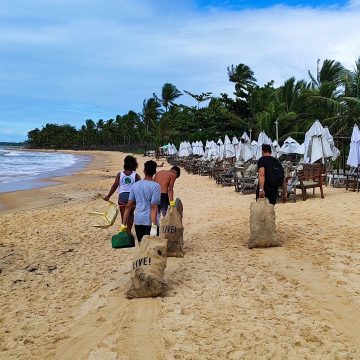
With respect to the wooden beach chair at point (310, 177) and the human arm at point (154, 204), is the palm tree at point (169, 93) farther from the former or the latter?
the human arm at point (154, 204)

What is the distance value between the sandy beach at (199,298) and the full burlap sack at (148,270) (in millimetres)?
103

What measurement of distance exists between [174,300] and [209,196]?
9227 mm

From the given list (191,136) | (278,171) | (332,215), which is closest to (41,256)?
(278,171)

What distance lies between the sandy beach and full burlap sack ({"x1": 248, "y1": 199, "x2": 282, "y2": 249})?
15 cm

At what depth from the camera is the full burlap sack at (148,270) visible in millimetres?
4543

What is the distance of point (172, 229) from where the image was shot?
605 cm

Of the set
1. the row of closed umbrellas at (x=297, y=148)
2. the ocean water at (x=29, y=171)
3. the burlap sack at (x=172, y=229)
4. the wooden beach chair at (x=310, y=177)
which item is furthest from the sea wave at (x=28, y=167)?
the burlap sack at (x=172, y=229)

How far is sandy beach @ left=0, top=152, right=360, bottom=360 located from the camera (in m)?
3.55

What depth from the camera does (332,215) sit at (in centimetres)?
877

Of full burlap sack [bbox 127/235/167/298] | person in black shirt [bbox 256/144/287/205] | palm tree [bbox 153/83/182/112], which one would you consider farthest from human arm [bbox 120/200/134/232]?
palm tree [bbox 153/83/182/112]

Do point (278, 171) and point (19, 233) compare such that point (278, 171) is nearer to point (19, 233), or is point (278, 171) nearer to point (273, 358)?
point (273, 358)

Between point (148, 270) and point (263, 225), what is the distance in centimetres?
246

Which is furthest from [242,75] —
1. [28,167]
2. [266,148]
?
[266,148]

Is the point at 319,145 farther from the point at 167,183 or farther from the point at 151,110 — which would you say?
the point at 151,110
